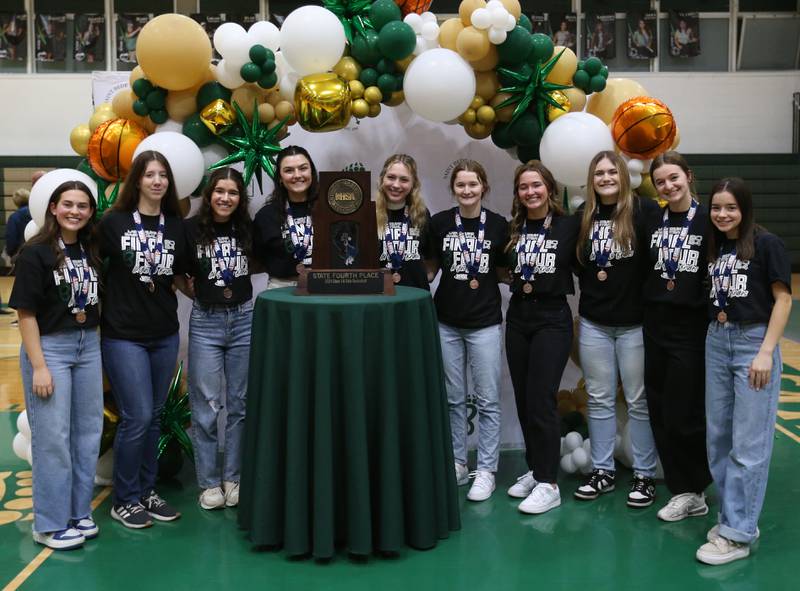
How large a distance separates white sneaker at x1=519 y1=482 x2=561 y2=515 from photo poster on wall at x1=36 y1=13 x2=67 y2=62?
11242 mm

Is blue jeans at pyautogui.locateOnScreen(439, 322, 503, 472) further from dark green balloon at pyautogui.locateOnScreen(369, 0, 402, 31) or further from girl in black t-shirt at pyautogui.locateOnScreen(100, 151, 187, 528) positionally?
dark green balloon at pyautogui.locateOnScreen(369, 0, 402, 31)

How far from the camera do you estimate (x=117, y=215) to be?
333 cm

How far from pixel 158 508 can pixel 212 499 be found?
232mm

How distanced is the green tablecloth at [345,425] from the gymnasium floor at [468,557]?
12 cm

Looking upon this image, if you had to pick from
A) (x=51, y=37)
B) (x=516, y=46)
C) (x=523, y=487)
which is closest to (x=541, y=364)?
(x=523, y=487)

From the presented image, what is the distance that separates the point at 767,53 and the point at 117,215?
11993 millimetres

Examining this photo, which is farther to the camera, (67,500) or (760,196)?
(760,196)

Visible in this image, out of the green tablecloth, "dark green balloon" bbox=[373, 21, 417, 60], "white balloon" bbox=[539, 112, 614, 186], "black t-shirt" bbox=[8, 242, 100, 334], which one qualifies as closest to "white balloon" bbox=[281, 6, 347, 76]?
"dark green balloon" bbox=[373, 21, 417, 60]

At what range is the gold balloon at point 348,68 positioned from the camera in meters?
3.84

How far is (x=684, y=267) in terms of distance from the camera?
3.31m

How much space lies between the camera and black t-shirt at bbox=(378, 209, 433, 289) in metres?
3.82

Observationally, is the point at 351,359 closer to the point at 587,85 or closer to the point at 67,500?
the point at 67,500

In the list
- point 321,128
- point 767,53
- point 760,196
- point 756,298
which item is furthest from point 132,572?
point 767,53

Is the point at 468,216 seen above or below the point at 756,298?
above
